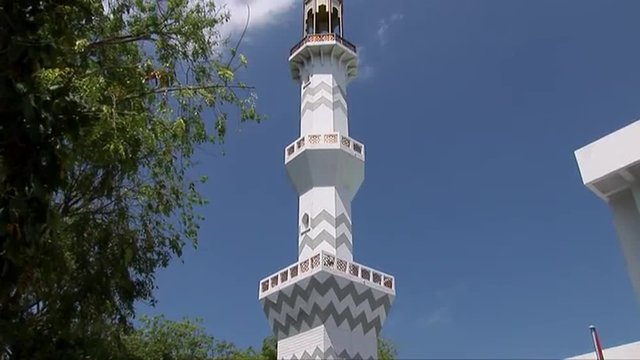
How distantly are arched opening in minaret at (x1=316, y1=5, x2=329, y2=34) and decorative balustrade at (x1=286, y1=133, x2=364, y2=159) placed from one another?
562cm

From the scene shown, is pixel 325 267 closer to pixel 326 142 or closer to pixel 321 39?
pixel 326 142

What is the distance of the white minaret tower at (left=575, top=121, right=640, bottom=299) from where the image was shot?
9.42 metres

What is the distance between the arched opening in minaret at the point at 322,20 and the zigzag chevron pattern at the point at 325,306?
10.4 meters

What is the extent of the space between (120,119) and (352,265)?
1057 centimetres

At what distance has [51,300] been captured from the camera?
1270 centimetres

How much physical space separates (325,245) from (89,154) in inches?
402

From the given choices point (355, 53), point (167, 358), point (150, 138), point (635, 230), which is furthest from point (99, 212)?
point (355, 53)

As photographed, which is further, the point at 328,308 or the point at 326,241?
the point at 326,241

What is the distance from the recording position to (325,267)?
1864cm

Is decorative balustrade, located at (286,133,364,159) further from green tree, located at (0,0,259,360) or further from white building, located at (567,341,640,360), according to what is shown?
white building, located at (567,341,640,360)

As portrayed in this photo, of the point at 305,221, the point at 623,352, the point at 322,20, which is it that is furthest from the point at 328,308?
the point at 322,20

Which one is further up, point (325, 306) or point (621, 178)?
point (325, 306)

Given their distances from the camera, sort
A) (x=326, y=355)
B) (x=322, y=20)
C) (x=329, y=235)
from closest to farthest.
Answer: (x=326, y=355) < (x=329, y=235) < (x=322, y=20)

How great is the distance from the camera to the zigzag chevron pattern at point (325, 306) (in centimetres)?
1861
